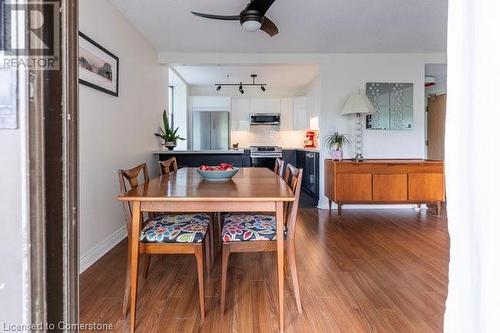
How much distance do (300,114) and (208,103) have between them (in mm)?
2147

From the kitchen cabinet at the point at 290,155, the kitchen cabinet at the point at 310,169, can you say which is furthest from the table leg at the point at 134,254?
the kitchen cabinet at the point at 290,155

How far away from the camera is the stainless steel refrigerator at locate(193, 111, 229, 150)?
702cm

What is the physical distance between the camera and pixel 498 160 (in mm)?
677

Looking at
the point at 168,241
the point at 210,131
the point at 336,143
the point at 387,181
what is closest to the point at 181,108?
the point at 210,131

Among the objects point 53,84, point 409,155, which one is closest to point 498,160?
point 53,84

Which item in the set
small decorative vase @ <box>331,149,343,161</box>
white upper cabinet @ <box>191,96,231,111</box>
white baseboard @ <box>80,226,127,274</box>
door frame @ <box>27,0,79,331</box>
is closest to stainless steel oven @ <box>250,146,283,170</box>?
white upper cabinet @ <box>191,96,231,111</box>

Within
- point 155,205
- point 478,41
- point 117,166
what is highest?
point 478,41

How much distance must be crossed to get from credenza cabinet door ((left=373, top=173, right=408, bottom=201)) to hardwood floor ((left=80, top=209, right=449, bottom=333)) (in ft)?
3.41

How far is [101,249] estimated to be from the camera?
109 inches

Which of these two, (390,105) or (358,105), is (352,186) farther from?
(390,105)

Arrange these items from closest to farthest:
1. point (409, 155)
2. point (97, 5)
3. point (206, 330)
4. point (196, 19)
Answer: point (206, 330) < point (97, 5) < point (196, 19) < point (409, 155)

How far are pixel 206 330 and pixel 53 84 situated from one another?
1433mm

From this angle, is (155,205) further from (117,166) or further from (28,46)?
(117,166)

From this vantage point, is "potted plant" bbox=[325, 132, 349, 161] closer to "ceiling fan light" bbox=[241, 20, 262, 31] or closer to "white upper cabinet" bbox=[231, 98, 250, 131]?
"ceiling fan light" bbox=[241, 20, 262, 31]
